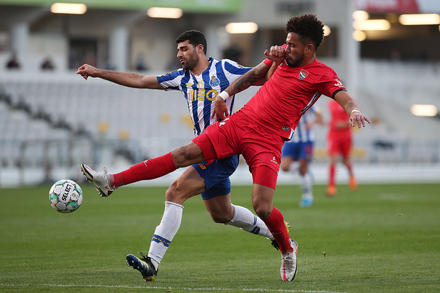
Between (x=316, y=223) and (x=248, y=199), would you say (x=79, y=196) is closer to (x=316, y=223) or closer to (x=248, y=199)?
(x=316, y=223)

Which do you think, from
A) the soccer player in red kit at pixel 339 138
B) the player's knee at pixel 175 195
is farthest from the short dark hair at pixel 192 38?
the soccer player in red kit at pixel 339 138

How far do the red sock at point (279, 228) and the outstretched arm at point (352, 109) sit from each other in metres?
1.08

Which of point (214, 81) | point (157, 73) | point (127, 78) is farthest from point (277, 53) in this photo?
point (157, 73)

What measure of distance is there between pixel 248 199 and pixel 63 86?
51.2 ft

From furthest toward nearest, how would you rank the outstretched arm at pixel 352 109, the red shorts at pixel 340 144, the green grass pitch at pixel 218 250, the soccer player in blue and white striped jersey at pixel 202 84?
the red shorts at pixel 340 144 → the soccer player in blue and white striped jersey at pixel 202 84 → the green grass pitch at pixel 218 250 → the outstretched arm at pixel 352 109

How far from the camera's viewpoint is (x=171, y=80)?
5.68 m

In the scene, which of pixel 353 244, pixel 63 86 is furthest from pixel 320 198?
pixel 63 86

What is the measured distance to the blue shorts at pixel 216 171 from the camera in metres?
5.32

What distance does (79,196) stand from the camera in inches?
215

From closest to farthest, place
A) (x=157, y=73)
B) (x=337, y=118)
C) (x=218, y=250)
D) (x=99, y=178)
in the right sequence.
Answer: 1. (x=99, y=178)
2. (x=218, y=250)
3. (x=337, y=118)
4. (x=157, y=73)

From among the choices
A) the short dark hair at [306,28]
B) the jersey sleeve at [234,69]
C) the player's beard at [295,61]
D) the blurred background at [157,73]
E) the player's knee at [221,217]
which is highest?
the short dark hair at [306,28]

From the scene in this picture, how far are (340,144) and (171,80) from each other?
31.3ft

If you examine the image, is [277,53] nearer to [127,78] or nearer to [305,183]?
[127,78]

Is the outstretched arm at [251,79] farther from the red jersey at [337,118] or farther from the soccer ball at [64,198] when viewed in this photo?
the red jersey at [337,118]
